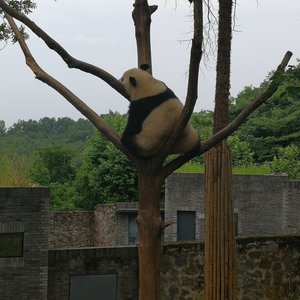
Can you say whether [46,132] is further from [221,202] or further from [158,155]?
[158,155]

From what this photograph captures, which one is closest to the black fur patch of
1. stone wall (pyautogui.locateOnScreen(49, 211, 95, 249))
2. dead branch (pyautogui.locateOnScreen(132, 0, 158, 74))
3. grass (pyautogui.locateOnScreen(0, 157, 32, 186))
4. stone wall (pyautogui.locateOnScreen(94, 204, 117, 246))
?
dead branch (pyautogui.locateOnScreen(132, 0, 158, 74))

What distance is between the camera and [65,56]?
4852 mm

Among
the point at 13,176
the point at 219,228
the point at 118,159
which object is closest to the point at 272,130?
the point at 118,159

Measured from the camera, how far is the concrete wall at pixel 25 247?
9.31 metres

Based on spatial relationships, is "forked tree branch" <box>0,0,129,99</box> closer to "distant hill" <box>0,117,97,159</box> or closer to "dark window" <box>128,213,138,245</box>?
"dark window" <box>128,213,138,245</box>

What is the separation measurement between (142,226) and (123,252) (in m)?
5.30

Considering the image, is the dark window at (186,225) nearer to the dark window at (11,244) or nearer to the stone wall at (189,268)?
the stone wall at (189,268)

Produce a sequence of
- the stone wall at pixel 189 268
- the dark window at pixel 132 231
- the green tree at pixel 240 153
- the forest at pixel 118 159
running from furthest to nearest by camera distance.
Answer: the green tree at pixel 240 153 → the forest at pixel 118 159 → the dark window at pixel 132 231 → the stone wall at pixel 189 268

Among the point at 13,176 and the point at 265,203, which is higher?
the point at 265,203

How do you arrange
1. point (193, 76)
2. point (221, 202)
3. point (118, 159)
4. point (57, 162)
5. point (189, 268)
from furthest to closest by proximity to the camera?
1. point (57, 162)
2. point (118, 159)
3. point (189, 268)
4. point (221, 202)
5. point (193, 76)

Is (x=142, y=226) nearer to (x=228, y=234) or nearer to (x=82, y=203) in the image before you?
(x=228, y=234)

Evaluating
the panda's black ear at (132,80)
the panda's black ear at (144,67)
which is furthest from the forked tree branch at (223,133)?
the panda's black ear at (144,67)

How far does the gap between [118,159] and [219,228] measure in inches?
731

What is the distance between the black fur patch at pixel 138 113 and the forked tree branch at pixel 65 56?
320 mm
